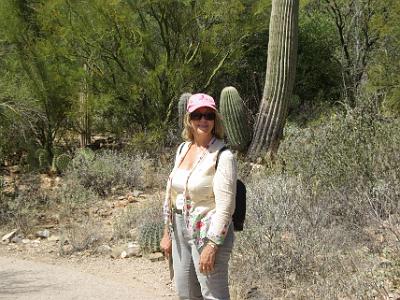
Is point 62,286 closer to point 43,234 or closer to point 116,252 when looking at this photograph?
point 116,252

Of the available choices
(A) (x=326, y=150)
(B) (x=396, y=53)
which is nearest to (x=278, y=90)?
(A) (x=326, y=150)

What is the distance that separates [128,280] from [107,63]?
6.14 meters

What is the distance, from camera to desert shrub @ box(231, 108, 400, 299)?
4.70 metres

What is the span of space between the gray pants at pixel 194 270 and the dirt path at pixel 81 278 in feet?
6.24

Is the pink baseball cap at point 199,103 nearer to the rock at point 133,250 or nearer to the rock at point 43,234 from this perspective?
the rock at point 133,250

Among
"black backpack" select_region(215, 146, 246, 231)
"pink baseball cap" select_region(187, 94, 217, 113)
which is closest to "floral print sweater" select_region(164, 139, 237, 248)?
"black backpack" select_region(215, 146, 246, 231)

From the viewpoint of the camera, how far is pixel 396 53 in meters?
16.0

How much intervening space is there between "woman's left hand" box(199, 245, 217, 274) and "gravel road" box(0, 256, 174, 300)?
2.19 metres

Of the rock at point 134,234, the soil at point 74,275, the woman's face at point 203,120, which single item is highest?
the woman's face at point 203,120

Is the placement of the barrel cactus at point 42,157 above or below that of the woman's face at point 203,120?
below

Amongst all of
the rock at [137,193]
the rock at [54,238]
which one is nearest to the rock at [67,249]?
the rock at [54,238]

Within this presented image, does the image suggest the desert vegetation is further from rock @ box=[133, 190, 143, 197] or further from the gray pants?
the gray pants

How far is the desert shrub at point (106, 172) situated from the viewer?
30.1 ft

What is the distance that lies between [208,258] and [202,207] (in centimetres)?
29
